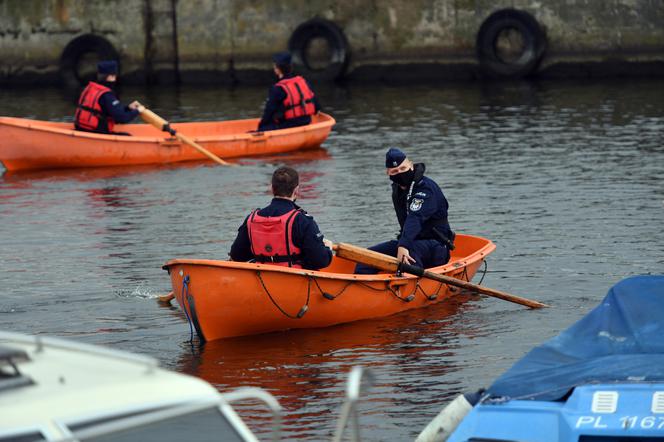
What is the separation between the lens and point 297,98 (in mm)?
21672

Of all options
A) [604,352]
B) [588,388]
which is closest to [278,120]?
[604,352]

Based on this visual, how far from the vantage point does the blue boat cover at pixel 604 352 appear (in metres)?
7.70

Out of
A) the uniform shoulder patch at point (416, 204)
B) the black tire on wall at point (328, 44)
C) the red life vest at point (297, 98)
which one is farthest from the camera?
the black tire on wall at point (328, 44)

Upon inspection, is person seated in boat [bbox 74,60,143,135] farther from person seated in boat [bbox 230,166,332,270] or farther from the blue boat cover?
the blue boat cover

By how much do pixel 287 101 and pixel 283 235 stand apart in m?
11.0

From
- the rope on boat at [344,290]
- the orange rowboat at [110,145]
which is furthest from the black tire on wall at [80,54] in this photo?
the rope on boat at [344,290]

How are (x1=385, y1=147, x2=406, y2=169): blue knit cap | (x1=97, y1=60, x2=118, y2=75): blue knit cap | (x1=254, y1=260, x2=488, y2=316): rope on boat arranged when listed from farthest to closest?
(x1=97, y1=60, x2=118, y2=75): blue knit cap → (x1=385, y1=147, x2=406, y2=169): blue knit cap → (x1=254, y1=260, x2=488, y2=316): rope on boat

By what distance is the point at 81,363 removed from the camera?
5277mm

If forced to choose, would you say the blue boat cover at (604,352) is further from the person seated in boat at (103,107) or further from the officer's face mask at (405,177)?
the person seated in boat at (103,107)

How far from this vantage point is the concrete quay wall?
3030cm

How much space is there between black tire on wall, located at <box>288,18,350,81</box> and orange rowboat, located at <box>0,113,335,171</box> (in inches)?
368

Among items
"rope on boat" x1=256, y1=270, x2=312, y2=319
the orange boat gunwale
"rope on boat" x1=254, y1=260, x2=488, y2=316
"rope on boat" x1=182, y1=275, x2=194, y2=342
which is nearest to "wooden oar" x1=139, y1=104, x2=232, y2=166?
the orange boat gunwale

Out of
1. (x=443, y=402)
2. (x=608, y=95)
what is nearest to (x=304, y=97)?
(x=608, y=95)

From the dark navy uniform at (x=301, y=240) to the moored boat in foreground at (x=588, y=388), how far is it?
9.56ft
